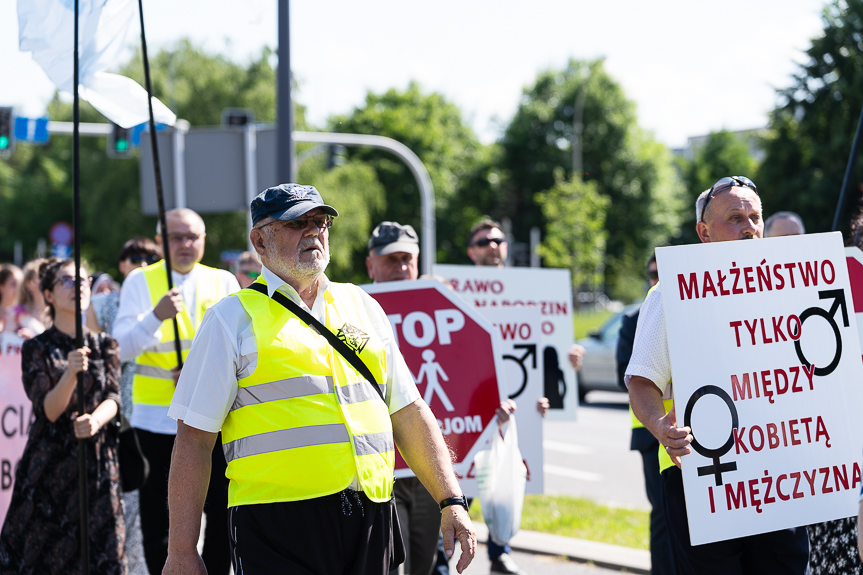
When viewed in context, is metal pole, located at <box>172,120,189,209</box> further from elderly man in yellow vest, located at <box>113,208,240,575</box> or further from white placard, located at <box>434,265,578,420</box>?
elderly man in yellow vest, located at <box>113,208,240,575</box>

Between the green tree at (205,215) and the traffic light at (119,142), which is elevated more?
the green tree at (205,215)

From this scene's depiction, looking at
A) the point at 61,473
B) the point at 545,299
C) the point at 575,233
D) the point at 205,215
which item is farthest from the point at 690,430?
the point at 205,215

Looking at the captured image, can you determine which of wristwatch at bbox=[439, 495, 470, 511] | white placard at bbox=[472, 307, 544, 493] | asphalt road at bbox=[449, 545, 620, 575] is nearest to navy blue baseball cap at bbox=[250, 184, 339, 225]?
wristwatch at bbox=[439, 495, 470, 511]

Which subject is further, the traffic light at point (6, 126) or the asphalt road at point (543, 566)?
the traffic light at point (6, 126)

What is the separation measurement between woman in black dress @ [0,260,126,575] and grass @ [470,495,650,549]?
11.0 feet

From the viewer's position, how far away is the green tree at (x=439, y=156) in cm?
5422

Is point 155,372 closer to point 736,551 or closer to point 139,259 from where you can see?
point 139,259

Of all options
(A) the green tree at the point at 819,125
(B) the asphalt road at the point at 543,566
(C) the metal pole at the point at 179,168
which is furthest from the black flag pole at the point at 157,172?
(A) the green tree at the point at 819,125

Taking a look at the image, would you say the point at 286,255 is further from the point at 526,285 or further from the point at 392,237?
the point at 526,285

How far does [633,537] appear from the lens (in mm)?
6324

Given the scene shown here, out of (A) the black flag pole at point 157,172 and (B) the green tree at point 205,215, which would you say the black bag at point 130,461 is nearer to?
(A) the black flag pole at point 157,172

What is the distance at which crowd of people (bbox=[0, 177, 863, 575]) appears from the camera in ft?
8.62

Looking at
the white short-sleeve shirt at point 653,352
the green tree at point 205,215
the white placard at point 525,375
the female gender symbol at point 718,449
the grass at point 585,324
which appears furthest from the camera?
the green tree at point 205,215

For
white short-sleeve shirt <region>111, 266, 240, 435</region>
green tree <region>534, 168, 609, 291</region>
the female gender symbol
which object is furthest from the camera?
green tree <region>534, 168, 609, 291</region>
